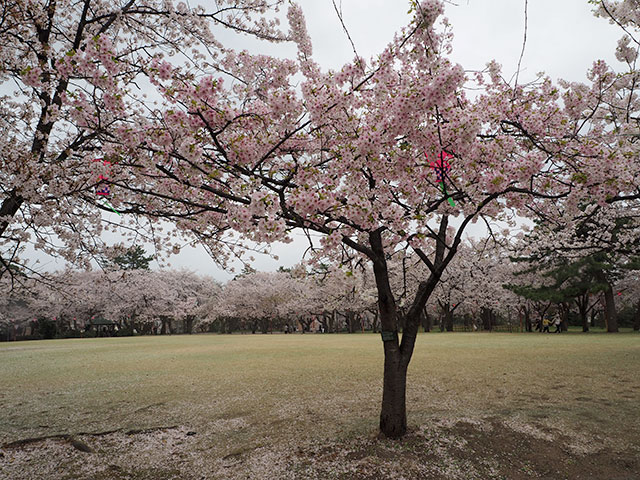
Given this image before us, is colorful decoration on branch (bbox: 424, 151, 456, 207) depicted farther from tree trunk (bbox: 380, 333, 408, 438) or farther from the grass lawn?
the grass lawn

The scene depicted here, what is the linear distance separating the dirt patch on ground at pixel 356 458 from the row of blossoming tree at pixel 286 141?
61 cm

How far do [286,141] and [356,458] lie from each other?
3.57 metres

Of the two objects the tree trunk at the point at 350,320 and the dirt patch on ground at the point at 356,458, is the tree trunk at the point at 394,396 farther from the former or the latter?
the tree trunk at the point at 350,320

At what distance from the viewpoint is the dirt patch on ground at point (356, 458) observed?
11.3ft

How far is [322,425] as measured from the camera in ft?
15.9

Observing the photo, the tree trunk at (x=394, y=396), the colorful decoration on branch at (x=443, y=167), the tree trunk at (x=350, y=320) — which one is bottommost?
the tree trunk at (x=350, y=320)

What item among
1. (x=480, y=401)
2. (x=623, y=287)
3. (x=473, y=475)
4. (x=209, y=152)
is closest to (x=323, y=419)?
(x=473, y=475)

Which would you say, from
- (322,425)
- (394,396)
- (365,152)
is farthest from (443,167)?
(322,425)

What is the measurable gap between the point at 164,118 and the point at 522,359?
438 inches

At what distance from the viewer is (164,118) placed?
3.38 meters

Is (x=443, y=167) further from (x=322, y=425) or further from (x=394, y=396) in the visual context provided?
(x=322, y=425)

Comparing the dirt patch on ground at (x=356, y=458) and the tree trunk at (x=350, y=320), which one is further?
the tree trunk at (x=350, y=320)

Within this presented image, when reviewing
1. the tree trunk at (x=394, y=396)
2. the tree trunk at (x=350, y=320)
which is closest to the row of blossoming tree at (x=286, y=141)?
the tree trunk at (x=394, y=396)

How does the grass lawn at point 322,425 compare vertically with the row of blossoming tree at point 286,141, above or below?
below
